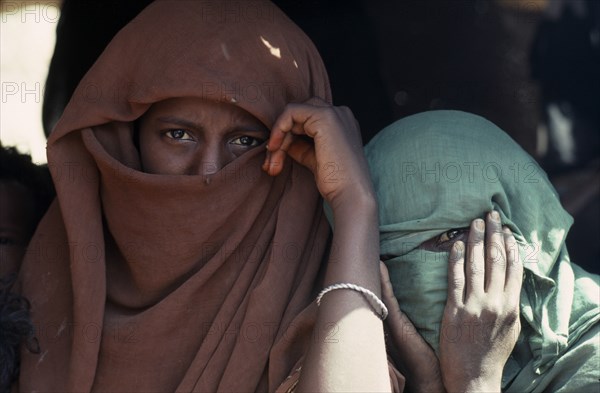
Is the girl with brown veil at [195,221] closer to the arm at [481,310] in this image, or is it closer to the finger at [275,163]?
the finger at [275,163]

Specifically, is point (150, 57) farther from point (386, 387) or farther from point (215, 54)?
point (386, 387)

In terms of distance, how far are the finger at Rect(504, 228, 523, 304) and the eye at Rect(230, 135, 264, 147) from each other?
2.31ft

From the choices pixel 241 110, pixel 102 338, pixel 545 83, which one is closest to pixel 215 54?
pixel 241 110

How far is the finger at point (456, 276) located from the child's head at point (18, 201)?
1.24 metres

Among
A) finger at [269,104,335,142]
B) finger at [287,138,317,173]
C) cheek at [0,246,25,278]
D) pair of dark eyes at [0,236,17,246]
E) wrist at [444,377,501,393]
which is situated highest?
finger at [269,104,335,142]

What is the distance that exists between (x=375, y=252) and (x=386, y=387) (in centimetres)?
34

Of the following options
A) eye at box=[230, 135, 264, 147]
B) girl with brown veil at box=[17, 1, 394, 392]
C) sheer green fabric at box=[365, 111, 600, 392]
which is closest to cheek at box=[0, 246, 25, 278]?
girl with brown veil at box=[17, 1, 394, 392]

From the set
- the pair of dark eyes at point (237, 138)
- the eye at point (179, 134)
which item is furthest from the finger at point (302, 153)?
the eye at point (179, 134)

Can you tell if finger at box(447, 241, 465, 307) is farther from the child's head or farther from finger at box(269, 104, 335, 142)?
the child's head

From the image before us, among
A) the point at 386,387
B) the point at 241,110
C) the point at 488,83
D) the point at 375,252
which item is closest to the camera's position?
the point at 386,387

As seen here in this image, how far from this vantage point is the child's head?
2783 mm

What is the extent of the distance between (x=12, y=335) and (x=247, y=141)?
793 millimetres

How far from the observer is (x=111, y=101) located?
254 centimetres

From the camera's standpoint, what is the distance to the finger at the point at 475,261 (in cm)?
228
